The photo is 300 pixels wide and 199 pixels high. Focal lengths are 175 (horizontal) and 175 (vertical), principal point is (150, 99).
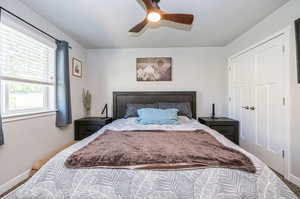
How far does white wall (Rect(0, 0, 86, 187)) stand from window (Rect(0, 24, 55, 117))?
204 mm

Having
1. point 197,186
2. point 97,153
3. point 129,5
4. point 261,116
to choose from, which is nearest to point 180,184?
point 197,186

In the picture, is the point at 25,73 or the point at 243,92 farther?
the point at 243,92

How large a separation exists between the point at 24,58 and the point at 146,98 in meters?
2.31

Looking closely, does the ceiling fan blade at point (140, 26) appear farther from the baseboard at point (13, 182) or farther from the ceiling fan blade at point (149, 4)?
the baseboard at point (13, 182)

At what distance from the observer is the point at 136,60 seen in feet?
13.4

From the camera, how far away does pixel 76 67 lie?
12.1 ft

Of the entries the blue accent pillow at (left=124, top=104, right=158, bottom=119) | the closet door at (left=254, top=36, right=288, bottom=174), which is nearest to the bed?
the closet door at (left=254, top=36, right=288, bottom=174)

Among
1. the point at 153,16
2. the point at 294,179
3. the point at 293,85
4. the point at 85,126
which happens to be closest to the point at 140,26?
the point at 153,16

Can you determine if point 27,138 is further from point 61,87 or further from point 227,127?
point 227,127

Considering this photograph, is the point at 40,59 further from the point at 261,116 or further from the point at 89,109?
the point at 261,116

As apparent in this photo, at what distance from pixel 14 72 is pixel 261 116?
11.9ft

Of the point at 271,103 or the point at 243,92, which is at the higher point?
the point at 243,92

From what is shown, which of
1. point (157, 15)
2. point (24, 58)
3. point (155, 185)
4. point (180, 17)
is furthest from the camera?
point (24, 58)

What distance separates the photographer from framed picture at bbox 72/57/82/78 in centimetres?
357
